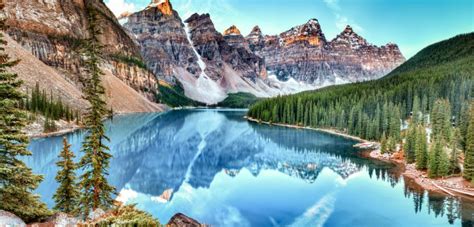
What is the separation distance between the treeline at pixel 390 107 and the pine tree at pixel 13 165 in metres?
52.2

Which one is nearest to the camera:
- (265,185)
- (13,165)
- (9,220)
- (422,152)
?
(9,220)

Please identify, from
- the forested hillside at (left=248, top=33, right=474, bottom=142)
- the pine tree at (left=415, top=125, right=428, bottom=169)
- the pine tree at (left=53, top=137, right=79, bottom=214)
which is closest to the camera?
the pine tree at (left=53, top=137, right=79, bottom=214)

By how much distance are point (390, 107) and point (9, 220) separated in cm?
9202

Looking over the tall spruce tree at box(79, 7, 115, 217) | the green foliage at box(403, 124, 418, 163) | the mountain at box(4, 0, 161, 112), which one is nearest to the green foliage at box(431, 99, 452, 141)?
the green foliage at box(403, 124, 418, 163)

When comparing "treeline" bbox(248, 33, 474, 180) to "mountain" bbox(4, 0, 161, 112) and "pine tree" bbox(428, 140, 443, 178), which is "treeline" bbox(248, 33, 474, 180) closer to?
"pine tree" bbox(428, 140, 443, 178)

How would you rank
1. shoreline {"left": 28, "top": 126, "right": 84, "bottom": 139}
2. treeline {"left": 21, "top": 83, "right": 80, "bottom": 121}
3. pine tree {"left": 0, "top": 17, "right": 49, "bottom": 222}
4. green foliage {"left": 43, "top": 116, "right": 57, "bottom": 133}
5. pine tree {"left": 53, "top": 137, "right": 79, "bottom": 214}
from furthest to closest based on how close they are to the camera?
treeline {"left": 21, "top": 83, "right": 80, "bottom": 121} → green foliage {"left": 43, "top": 116, "right": 57, "bottom": 133} → shoreline {"left": 28, "top": 126, "right": 84, "bottom": 139} → pine tree {"left": 53, "top": 137, "right": 79, "bottom": 214} → pine tree {"left": 0, "top": 17, "right": 49, "bottom": 222}

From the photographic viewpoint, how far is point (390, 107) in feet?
299

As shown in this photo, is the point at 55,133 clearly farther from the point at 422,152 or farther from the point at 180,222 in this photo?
the point at 180,222

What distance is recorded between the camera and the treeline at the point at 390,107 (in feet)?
237

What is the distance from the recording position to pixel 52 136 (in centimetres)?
7950

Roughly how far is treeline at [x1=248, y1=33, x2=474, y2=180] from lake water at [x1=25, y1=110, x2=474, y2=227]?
1343 centimetres

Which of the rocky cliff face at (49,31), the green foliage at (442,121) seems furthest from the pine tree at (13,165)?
the rocky cliff face at (49,31)

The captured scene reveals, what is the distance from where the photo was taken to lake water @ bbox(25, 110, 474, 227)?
33406 millimetres

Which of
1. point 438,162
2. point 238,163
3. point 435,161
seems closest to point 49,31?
point 238,163
